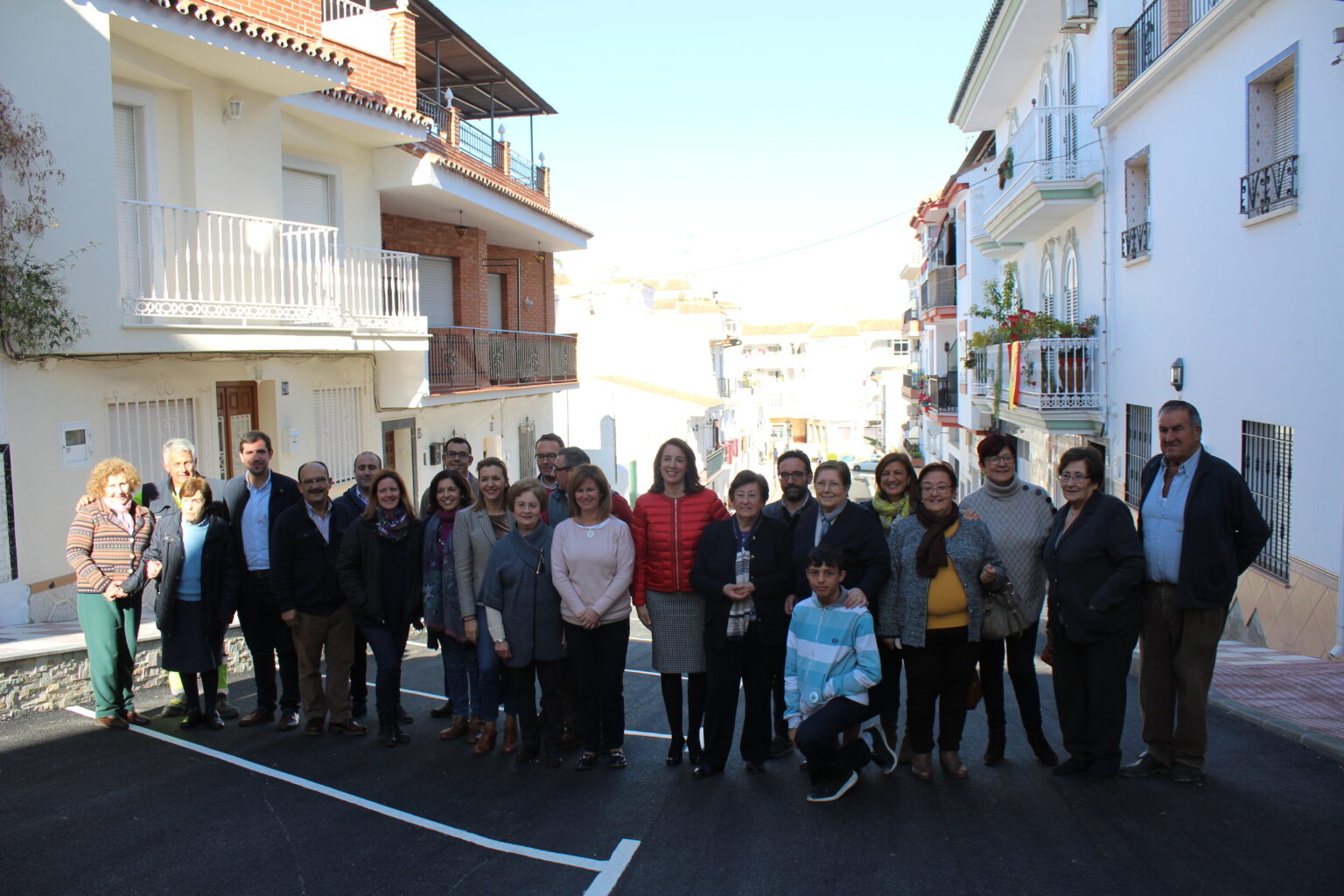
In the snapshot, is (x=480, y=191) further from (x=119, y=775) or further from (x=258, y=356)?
(x=119, y=775)

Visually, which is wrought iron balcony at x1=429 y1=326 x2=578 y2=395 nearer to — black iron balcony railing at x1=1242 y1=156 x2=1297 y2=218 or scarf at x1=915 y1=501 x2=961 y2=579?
black iron balcony railing at x1=1242 y1=156 x2=1297 y2=218

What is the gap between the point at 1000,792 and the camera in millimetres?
5254

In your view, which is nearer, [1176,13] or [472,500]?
[472,500]

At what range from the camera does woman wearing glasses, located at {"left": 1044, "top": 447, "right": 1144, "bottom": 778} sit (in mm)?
5238

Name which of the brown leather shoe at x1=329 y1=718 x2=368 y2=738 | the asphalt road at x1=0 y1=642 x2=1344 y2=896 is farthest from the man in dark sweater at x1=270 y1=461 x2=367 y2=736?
the asphalt road at x1=0 y1=642 x2=1344 y2=896

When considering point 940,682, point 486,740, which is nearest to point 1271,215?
point 940,682

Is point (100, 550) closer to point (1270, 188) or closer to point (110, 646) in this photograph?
point (110, 646)

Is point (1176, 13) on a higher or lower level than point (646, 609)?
higher

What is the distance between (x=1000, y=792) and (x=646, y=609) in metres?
2.17

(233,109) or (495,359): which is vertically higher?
(233,109)

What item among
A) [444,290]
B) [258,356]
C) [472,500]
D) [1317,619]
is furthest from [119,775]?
[444,290]

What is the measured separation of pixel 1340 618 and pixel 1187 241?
18.5 ft

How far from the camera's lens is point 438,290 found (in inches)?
773

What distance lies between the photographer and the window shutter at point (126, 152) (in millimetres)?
11047
